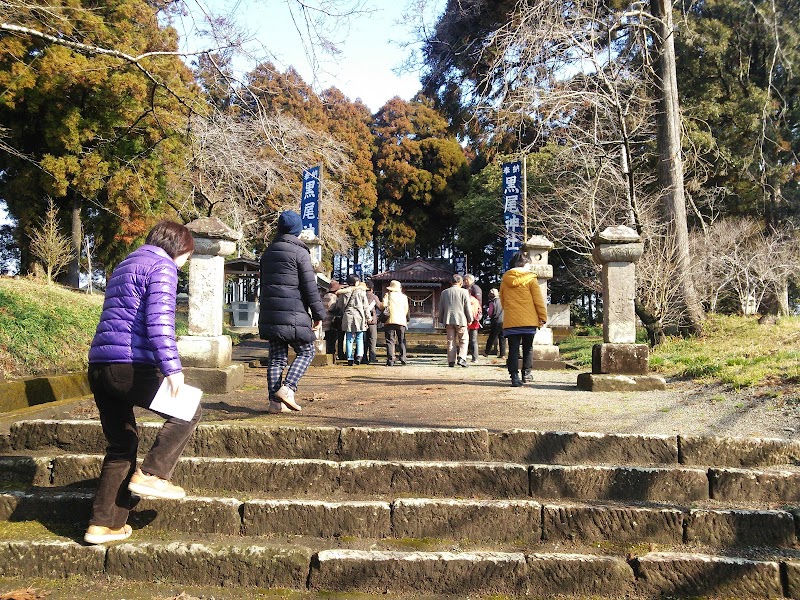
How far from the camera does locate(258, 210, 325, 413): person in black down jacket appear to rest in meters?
5.05

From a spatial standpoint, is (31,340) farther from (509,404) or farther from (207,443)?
(509,404)

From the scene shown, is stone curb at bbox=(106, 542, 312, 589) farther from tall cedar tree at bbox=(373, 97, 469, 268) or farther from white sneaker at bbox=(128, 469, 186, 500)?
tall cedar tree at bbox=(373, 97, 469, 268)

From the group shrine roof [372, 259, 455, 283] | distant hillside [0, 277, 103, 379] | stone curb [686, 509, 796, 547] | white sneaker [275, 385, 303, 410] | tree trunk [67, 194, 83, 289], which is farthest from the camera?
shrine roof [372, 259, 455, 283]

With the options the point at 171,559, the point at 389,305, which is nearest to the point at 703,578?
the point at 171,559

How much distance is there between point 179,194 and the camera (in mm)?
21250

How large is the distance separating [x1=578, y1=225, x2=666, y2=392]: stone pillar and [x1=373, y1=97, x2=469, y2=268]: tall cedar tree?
93.2 ft

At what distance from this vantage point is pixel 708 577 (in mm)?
3020

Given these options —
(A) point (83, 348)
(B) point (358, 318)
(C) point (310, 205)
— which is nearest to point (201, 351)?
(A) point (83, 348)

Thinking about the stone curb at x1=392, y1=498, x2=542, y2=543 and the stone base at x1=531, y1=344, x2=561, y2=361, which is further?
the stone base at x1=531, y1=344, x2=561, y2=361

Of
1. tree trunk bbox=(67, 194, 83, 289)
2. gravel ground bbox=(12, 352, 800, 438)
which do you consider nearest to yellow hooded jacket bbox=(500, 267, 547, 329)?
gravel ground bbox=(12, 352, 800, 438)

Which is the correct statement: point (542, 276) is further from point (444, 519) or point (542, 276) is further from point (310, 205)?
point (310, 205)

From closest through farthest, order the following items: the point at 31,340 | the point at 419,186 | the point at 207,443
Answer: the point at 207,443 < the point at 31,340 < the point at 419,186

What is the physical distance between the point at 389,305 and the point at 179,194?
44.4ft

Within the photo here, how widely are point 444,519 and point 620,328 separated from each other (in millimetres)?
4577
